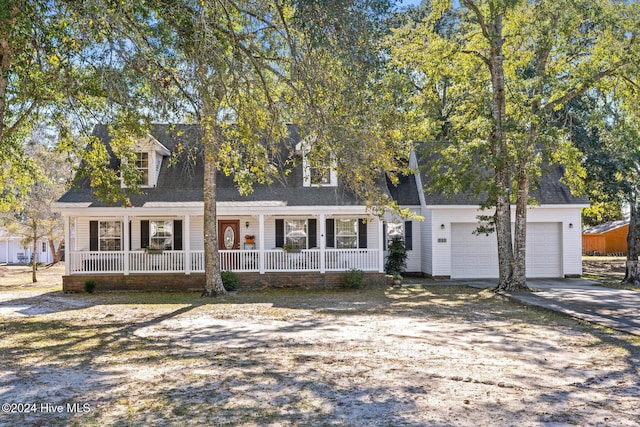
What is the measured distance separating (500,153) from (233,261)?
9.55 metres

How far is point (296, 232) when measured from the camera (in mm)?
20453

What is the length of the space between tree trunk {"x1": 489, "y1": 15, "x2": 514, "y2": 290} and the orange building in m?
32.6

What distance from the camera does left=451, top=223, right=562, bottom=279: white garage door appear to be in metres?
21.4

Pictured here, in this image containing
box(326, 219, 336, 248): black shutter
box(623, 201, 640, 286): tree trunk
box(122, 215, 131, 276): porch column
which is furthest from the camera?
box(326, 219, 336, 248): black shutter

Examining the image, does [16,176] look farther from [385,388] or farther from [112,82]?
[385,388]

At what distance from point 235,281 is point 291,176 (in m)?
4.90

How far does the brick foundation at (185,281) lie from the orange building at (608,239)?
34.1 metres

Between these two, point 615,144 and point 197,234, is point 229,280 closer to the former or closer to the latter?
point 197,234

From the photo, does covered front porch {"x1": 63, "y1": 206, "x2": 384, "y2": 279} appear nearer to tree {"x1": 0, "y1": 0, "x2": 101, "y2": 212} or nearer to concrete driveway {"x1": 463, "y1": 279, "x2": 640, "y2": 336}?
concrete driveway {"x1": 463, "y1": 279, "x2": 640, "y2": 336}

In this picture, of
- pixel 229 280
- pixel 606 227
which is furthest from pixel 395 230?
pixel 606 227

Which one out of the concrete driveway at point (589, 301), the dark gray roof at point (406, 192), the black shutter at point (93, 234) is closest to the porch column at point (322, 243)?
the dark gray roof at point (406, 192)

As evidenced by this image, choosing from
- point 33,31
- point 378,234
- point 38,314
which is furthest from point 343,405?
point 378,234

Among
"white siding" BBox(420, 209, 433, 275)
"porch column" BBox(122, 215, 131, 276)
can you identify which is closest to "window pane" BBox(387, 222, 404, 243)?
"white siding" BBox(420, 209, 433, 275)

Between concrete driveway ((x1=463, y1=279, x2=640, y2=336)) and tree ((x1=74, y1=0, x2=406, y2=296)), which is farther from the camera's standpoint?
concrete driveway ((x1=463, y1=279, x2=640, y2=336))
